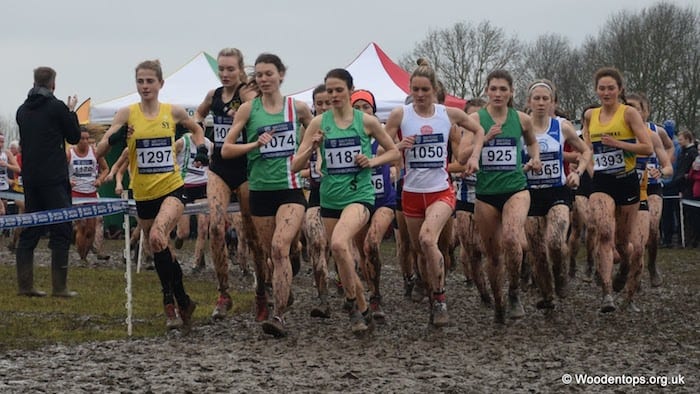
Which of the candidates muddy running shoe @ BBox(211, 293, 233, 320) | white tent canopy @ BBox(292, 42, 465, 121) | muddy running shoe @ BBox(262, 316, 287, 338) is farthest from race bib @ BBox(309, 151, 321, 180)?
white tent canopy @ BBox(292, 42, 465, 121)

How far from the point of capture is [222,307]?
1110 centimetres

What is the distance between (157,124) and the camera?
10.3 meters

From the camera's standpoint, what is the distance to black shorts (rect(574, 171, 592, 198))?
14.5 metres

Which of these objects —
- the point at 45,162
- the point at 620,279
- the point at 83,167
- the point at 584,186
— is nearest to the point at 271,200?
the point at 45,162

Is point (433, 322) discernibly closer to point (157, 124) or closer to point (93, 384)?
point (157, 124)

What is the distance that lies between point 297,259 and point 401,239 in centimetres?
114

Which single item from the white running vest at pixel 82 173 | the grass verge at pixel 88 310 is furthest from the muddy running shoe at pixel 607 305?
the white running vest at pixel 82 173

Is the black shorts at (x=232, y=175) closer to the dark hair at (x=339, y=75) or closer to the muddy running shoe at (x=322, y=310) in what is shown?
the muddy running shoe at (x=322, y=310)

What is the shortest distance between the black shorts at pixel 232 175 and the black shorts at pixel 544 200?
273 centimetres

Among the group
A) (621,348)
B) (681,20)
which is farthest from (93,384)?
(681,20)

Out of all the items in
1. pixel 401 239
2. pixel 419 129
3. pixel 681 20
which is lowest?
pixel 401 239

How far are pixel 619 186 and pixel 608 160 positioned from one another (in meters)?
0.28

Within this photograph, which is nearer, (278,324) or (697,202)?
(278,324)

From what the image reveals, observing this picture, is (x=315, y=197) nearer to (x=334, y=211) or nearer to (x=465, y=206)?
(x=465, y=206)
